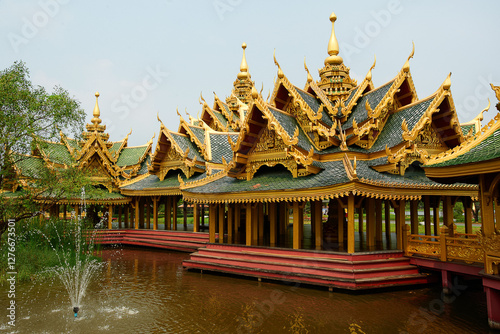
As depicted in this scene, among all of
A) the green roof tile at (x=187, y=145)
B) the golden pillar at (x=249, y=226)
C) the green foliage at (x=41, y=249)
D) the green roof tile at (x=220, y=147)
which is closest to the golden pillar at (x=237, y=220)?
the green roof tile at (x=220, y=147)

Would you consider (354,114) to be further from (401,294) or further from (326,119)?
(401,294)

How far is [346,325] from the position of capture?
7.00 meters

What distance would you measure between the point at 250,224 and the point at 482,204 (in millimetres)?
6696

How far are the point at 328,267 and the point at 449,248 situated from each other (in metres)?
2.92

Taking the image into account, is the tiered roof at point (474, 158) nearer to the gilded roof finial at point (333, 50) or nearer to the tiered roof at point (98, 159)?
the gilded roof finial at point (333, 50)

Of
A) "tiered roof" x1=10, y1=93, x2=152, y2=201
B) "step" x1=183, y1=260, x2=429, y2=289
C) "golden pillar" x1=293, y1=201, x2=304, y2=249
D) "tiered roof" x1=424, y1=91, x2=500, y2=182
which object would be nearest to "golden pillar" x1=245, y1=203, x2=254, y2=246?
"step" x1=183, y1=260, x2=429, y2=289

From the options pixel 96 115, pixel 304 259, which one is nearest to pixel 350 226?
pixel 304 259

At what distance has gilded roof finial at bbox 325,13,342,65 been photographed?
16.2 metres

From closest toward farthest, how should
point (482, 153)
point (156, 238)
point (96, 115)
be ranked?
point (482, 153) → point (156, 238) → point (96, 115)

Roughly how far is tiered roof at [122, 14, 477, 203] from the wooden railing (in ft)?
4.50

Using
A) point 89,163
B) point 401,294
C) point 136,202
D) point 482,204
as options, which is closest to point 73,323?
point 401,294

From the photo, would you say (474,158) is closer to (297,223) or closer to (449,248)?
(449,248)

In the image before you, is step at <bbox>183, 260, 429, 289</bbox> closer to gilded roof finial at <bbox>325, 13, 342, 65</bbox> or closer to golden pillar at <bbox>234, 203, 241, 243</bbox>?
golden pillar at <bbox>234, 203, 241, 243</bbox>

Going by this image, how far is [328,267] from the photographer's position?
9.71 metres
